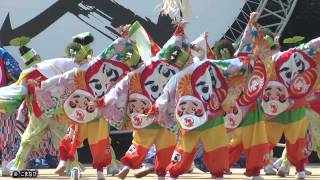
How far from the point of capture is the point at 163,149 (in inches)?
361

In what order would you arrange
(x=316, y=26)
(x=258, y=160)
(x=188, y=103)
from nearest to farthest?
(x=188, y=103) < (x=258, y=160) < (x=316, y=26)

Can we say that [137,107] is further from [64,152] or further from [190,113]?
[64,152]

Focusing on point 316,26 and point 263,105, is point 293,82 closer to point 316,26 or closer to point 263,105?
point 263,105

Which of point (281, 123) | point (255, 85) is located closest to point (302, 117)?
point (281, 123)

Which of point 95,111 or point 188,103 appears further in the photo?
point 95,111

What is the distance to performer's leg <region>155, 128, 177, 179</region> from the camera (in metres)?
9.11

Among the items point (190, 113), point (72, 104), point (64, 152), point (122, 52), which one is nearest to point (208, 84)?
point (190, 113)

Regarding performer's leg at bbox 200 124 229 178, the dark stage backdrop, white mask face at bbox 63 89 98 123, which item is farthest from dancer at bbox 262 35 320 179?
the dark stage backdrop

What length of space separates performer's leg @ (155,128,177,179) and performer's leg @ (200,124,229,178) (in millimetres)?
765

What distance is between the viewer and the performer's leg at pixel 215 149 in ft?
27.6

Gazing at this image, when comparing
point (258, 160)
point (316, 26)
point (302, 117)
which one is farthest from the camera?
point (316, 26)

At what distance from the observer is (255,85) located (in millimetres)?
9250

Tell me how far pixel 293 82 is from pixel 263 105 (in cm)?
41

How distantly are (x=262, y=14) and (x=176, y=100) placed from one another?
6273 millimetres
